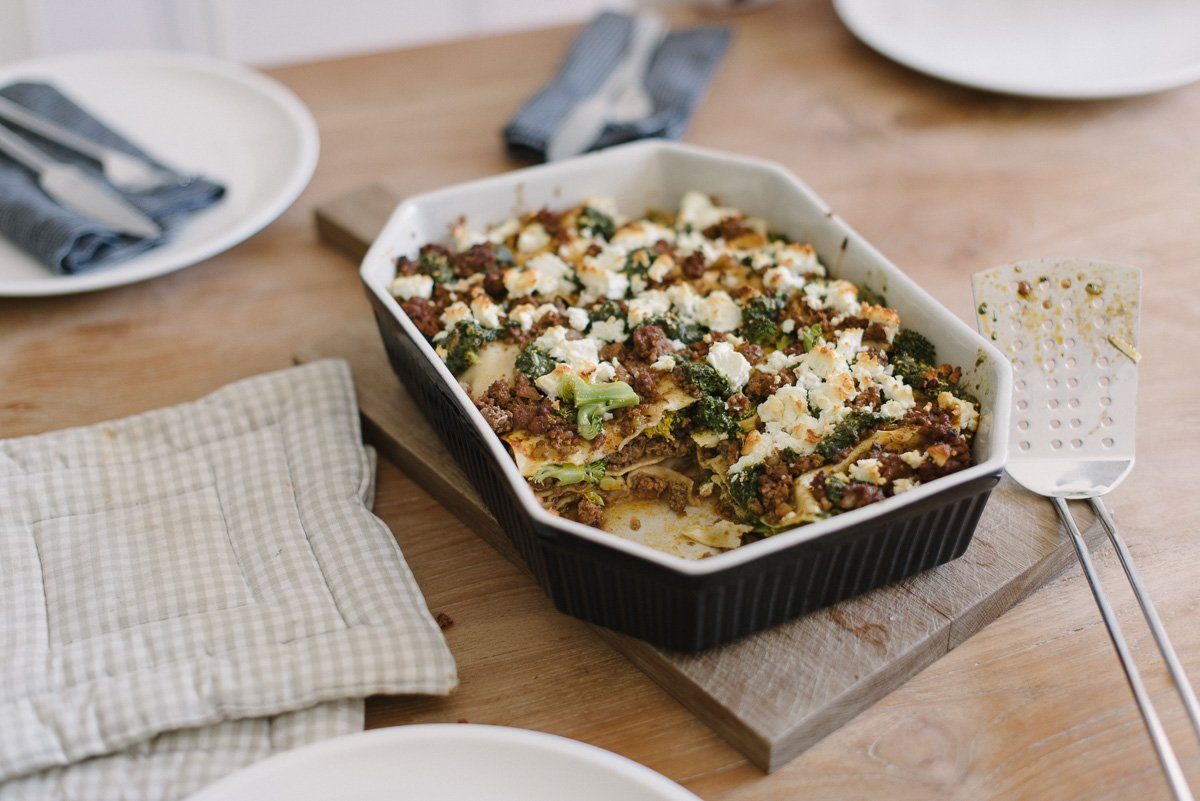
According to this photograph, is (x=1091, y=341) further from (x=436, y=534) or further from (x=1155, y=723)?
(x=436, y=534)

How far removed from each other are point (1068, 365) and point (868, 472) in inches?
17.1

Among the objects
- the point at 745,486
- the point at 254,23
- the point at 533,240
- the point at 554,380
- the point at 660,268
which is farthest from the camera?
the point at 254,23

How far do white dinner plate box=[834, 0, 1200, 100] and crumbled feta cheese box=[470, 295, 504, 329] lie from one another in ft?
4.91

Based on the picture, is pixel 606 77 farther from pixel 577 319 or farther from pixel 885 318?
pixel 885 318

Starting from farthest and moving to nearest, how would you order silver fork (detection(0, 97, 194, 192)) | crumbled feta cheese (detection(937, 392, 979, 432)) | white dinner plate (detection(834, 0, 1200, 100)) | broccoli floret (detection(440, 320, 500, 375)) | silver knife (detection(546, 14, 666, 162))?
white dinner plate (detection(834, 0, 1200, 100)), silver knife (detection(546, 14, 666, 162)), silver fork (detection(0, 97, 194, 192)), broccoli floret (detection(440, 320, 500, 375)), crumbled feta cheese (detection(937, 392, 979, 432))

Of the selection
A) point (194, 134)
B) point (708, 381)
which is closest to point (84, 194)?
point (194, 134)

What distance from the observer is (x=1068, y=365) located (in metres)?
1.59

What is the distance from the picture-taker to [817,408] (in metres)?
1.51

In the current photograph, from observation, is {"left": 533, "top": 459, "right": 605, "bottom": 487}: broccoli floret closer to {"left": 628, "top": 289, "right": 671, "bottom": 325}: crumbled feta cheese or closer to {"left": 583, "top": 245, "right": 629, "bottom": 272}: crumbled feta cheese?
{"left": 628, "top": 289, "right": 671, "bottom": 325}: crumbled feta cheese

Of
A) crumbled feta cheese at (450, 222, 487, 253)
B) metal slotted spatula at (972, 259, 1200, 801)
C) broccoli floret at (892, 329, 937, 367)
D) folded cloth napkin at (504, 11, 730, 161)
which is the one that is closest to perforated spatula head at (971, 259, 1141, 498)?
metal slotted spatula at (972, 259, 1200, 801)

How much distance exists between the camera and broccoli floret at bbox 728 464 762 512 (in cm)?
147

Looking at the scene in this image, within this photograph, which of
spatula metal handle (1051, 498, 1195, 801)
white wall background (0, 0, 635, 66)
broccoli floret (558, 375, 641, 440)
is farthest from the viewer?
white wall background (0, 0, 635, 66)

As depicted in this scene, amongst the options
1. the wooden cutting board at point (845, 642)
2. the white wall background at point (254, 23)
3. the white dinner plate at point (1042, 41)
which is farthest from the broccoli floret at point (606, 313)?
the white wall background at point (254, 23)

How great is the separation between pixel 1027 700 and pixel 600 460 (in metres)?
0.67
